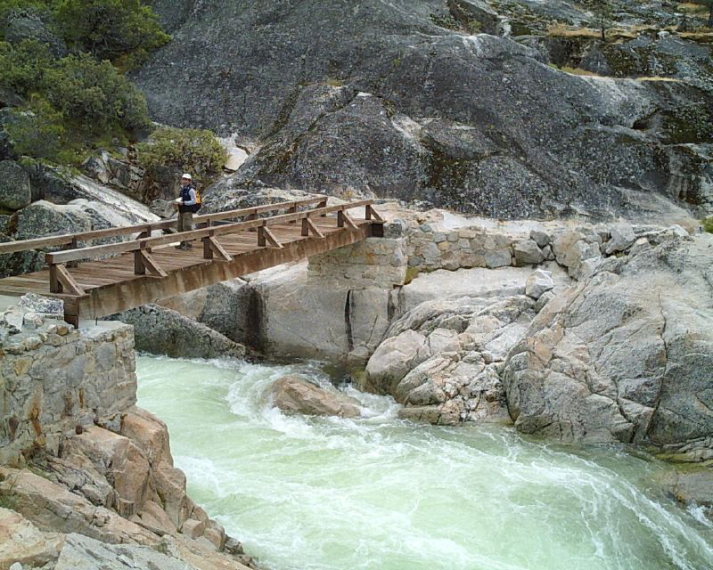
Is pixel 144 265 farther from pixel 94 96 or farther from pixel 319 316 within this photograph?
pixel 94 96

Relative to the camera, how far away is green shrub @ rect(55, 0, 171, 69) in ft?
Answer: 107

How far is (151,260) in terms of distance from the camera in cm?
1220

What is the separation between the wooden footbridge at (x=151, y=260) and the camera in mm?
10508

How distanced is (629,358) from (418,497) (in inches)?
218

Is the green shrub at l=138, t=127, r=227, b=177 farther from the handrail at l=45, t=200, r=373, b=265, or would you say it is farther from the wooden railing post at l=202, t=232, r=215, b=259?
the wooden railing post at l=202, t=232, r=215, b=259

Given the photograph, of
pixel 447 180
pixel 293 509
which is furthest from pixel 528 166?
pixel 293 509

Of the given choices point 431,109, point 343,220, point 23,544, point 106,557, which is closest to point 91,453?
point 106,557

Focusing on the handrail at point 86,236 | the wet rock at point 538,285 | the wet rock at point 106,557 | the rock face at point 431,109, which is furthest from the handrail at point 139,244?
the rock face at point 431,109

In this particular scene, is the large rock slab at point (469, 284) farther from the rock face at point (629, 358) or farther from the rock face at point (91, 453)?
the rock face at point (91, 453)

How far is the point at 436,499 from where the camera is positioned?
39.0ft

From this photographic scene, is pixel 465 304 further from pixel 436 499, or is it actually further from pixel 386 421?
pixel 436 499

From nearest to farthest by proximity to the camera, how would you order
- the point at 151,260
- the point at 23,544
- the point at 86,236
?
the point at 23,544 < the point at 151,260 < the point at 86,236

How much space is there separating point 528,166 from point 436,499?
55.5 ft

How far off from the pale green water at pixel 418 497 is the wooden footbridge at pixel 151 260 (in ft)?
10.7
